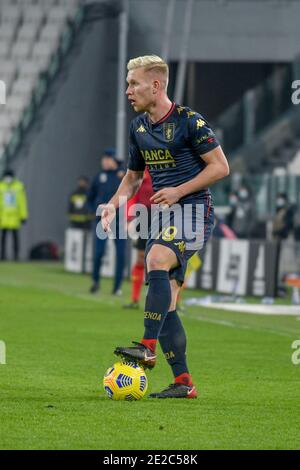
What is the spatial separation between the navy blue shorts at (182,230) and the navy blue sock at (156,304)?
0.20 meters

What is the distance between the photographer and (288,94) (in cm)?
3669

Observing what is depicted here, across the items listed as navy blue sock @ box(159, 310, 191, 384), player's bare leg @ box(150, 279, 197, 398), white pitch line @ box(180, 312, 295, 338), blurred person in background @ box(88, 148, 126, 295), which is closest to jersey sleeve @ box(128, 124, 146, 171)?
player's bare leg @ box(150, 279, 197, 398)

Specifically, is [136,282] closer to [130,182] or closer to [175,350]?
[130,182]

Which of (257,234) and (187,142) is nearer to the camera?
(187,142)

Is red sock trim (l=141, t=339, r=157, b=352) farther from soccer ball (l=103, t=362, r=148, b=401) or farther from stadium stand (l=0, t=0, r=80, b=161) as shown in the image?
stadium stand (l=0, t=0, r=80, b=161)

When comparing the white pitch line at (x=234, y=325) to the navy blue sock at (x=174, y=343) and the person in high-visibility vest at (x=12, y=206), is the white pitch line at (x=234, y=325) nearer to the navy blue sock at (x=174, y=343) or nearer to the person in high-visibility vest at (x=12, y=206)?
the navy blue sock at (x=174, y=343)

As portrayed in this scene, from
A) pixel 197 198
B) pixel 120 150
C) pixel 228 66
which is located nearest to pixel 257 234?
pixel 120 150

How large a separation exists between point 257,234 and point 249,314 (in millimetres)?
12601

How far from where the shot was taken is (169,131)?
30.1 feet

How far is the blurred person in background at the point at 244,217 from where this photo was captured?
101ft

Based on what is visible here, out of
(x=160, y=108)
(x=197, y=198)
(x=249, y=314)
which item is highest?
(x=160, y=108)

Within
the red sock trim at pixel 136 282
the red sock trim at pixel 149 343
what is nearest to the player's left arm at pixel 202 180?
the red sock trim at pixel 149 343

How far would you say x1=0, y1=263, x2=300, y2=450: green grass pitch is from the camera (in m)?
7.66
